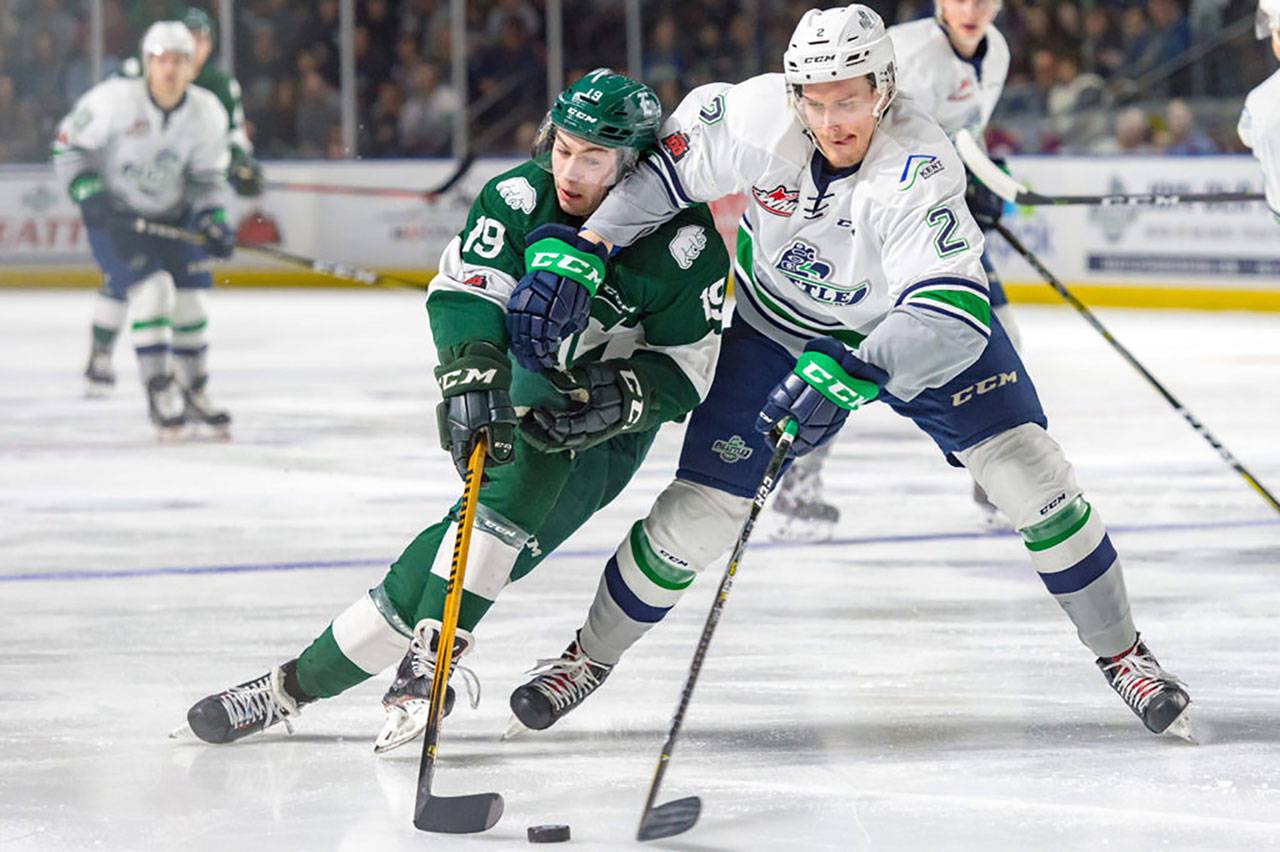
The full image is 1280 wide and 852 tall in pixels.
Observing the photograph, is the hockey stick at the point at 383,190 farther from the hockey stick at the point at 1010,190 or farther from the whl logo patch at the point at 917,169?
the whl logo patch at the point at 917,169

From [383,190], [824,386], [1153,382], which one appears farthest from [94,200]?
[824,386]

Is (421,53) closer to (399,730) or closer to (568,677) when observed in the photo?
(568,677)

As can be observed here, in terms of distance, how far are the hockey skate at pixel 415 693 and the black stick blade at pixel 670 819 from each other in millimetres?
419

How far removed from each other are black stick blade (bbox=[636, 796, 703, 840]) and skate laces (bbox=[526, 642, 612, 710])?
0.48 metres

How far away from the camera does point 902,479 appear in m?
5.45

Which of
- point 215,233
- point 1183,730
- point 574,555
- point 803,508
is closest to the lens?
point 1183,730

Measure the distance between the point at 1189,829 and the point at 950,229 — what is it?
852 mm

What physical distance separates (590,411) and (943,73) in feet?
7.35

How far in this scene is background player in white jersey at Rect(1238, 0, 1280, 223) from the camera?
10.4 ft

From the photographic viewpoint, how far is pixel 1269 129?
10.5 feet

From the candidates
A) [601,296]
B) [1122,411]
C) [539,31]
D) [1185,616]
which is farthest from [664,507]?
[539,31]

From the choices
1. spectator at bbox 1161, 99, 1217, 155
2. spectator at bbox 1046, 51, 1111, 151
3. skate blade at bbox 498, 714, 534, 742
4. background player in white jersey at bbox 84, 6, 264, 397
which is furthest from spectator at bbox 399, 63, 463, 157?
skate blade at bbox 498, 714, 534, 742

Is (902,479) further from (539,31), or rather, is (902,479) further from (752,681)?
(539,31)

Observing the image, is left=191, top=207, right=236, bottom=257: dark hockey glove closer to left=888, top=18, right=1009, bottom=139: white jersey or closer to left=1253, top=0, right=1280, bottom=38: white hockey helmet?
left=888, top=18, right=1009, bottom=139: white jersey
